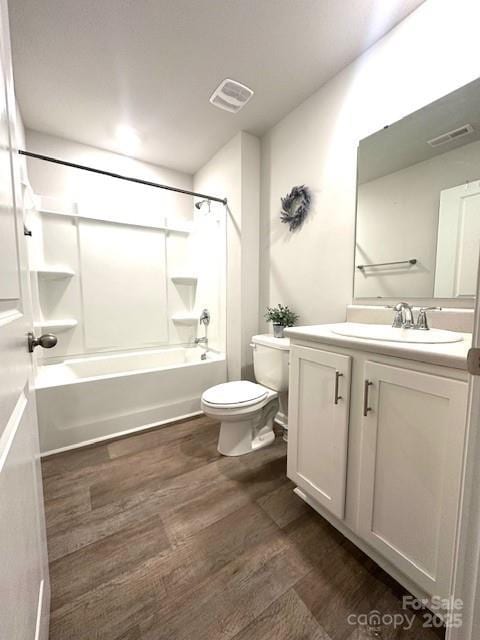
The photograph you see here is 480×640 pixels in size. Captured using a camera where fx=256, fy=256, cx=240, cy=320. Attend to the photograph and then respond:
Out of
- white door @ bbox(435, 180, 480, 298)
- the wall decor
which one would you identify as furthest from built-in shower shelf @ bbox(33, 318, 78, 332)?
white door @ bbox(435, 180, 480, 298)

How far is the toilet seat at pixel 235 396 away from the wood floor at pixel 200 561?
404 mm

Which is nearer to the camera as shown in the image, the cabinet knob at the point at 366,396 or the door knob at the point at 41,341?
the door knob at the point at 41,341

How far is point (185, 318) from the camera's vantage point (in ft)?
9.74

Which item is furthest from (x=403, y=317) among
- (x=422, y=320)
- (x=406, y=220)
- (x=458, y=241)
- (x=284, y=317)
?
(x=284, y=317)

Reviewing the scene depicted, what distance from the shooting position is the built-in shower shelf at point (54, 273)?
2.19 meters

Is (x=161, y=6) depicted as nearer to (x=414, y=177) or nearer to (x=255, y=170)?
(x=255, y=170)

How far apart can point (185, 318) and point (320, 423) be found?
6.99 ft

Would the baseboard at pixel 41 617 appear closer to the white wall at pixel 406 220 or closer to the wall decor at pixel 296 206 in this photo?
the white wall at pixel 406 220

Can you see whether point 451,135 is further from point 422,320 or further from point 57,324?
point 57,324

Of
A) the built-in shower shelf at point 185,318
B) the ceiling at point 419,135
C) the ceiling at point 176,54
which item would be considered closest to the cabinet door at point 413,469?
the ceiling at point 419,135

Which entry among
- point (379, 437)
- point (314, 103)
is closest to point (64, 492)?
point (379, 437)

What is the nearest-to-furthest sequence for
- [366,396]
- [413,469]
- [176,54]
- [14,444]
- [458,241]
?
[14,444] → [413,469] → [366,396] → [458,241] → [176,54]

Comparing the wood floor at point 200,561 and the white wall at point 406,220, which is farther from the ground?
the white wall at point 406,220

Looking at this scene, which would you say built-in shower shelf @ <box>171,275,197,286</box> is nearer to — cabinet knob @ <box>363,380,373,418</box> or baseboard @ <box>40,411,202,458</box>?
baseboard @ <box>40,411,202,458</box>
